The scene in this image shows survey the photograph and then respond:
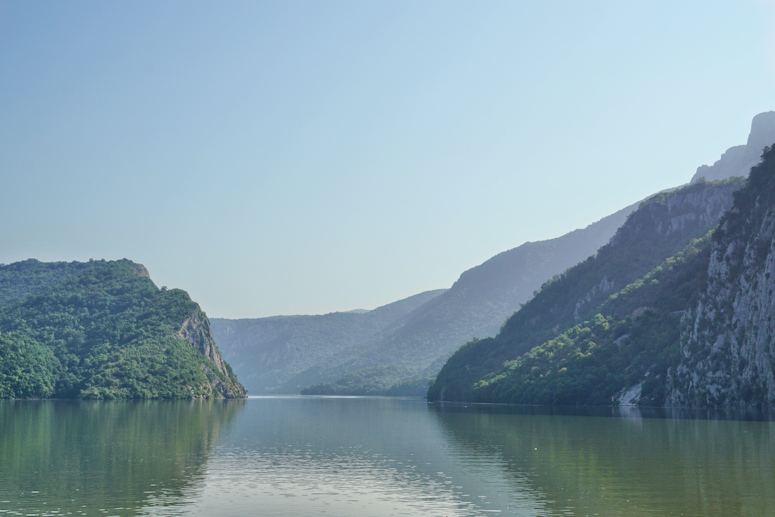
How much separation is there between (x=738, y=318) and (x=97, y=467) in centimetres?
11978

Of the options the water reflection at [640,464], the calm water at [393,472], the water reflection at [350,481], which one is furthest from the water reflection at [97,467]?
the water reflection at [640,464]

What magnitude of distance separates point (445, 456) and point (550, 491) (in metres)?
18.8

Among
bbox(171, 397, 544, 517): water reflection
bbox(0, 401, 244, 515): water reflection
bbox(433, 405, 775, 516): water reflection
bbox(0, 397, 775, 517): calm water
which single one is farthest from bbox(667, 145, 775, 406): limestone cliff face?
bbox(0, 401, 244, 515): water reflection

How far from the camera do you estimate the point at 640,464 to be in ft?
163

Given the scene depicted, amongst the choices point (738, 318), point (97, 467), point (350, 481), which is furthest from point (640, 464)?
point (738, 318)

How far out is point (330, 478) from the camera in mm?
45906

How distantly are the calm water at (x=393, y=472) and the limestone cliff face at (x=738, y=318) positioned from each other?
155 feet

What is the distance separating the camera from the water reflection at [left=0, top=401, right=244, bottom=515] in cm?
3566

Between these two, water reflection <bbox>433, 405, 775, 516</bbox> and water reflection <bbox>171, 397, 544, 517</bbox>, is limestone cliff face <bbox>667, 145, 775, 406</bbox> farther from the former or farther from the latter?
water reflection <bbox>171, 397, 544, 517</bbox>

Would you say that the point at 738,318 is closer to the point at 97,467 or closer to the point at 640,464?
the point at 640,464

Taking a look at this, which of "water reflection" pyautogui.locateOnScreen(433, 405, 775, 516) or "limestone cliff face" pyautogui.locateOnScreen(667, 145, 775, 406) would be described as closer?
"water reflection" pyautogui.locateOnScreen(433, 405, 775, 516)

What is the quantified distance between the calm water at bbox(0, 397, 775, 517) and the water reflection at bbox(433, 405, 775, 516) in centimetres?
11

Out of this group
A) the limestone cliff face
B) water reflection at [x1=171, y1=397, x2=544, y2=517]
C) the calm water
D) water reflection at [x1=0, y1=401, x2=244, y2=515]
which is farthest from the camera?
the limestone cliff face

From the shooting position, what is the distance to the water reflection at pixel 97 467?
1404 inches
